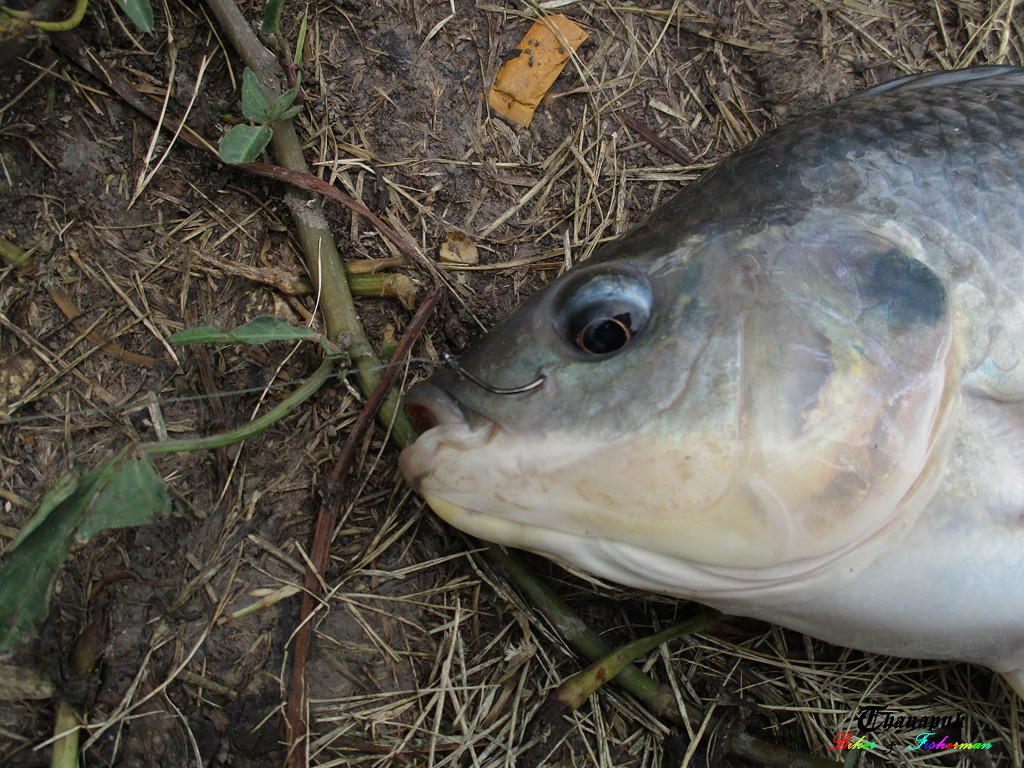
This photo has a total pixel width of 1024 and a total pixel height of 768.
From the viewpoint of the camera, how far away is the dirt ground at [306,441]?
5.94ft

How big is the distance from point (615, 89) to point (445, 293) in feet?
3.46

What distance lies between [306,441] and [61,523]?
63 cm

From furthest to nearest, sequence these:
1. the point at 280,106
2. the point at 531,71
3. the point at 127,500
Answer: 1. the point at 531,71
2. the point at 280,106
3. the point at 127,500

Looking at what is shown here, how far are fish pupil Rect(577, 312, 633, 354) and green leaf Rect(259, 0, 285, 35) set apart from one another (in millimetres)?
1357

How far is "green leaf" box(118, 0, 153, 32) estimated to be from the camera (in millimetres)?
1882

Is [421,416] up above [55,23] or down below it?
below

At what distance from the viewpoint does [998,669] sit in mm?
1981

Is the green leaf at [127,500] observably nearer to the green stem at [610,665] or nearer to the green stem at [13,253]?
the green stem at [13,253]

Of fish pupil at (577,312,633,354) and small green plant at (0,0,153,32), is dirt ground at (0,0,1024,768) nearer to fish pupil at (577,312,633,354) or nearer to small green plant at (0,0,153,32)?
small green plant at (0,0,153,32)

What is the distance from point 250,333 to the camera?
1803mm

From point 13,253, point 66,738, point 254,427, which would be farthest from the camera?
point 13,253

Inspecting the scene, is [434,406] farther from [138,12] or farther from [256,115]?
[138,12]
